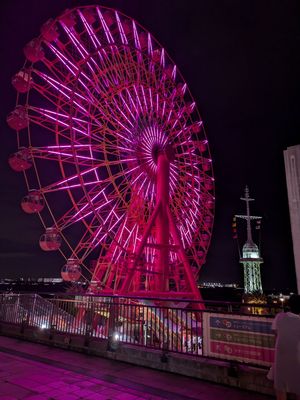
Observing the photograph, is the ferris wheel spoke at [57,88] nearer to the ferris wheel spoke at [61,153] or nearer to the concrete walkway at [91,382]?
the ferris wheel spoke at [61,153]

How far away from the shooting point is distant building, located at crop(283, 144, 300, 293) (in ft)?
113

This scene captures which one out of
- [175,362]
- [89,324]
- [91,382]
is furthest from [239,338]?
[89,324]

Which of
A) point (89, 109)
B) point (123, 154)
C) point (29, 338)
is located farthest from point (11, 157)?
point (29, 338)

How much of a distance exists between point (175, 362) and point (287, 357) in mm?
2524

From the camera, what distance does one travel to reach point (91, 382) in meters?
5.12

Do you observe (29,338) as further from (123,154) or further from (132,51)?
(132,51)

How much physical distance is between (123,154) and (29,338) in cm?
984

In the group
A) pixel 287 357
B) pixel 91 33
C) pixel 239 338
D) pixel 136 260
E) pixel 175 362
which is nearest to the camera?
pixel 287 357

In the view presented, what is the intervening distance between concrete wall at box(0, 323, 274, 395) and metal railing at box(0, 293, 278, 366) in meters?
0.13

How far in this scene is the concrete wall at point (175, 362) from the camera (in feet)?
16.2

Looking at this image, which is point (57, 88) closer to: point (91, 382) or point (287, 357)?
point (91, 382)

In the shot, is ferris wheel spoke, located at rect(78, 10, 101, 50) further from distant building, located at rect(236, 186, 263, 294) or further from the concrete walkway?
distant building, located at rect(236, 186, 263, 294)

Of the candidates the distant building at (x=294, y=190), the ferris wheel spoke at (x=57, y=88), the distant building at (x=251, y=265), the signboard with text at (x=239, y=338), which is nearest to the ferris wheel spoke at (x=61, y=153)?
the ferris wheel spoke at (x=57, y=88)

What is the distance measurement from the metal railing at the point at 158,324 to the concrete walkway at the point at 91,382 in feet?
1.80
